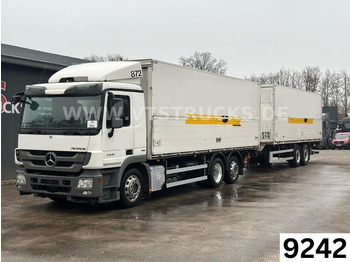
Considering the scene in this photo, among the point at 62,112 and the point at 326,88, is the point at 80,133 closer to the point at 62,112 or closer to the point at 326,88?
the point at 62,112

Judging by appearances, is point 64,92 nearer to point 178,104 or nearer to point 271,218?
Answer: point 178,104

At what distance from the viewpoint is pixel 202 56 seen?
201 ft

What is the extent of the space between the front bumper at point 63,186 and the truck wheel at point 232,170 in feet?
18.8

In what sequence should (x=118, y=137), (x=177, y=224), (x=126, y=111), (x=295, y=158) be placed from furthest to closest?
(x=295, y=158) < (x=126, y=111) < (x=118, y=137) < (x=177, y=224)

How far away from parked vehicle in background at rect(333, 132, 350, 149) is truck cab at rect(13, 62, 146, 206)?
104 feet

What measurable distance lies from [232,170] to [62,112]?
662 cm

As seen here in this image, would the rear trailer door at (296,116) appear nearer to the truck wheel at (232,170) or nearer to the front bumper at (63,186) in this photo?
the truck wheel at (232,170)

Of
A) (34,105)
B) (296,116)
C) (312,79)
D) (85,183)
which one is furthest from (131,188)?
(312,79)

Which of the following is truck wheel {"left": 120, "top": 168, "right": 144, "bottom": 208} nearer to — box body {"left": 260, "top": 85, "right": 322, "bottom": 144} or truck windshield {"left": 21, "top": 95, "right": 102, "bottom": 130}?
truck windshield {"left": 21, "top": 95, "right": 102, "bottom": 130}

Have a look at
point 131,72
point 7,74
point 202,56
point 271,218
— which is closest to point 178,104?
point 131,72

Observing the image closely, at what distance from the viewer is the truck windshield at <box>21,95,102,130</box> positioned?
8.59m

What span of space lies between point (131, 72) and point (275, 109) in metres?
8.96

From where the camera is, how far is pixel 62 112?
28.9ft

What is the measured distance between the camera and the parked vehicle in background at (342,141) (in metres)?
37.1
